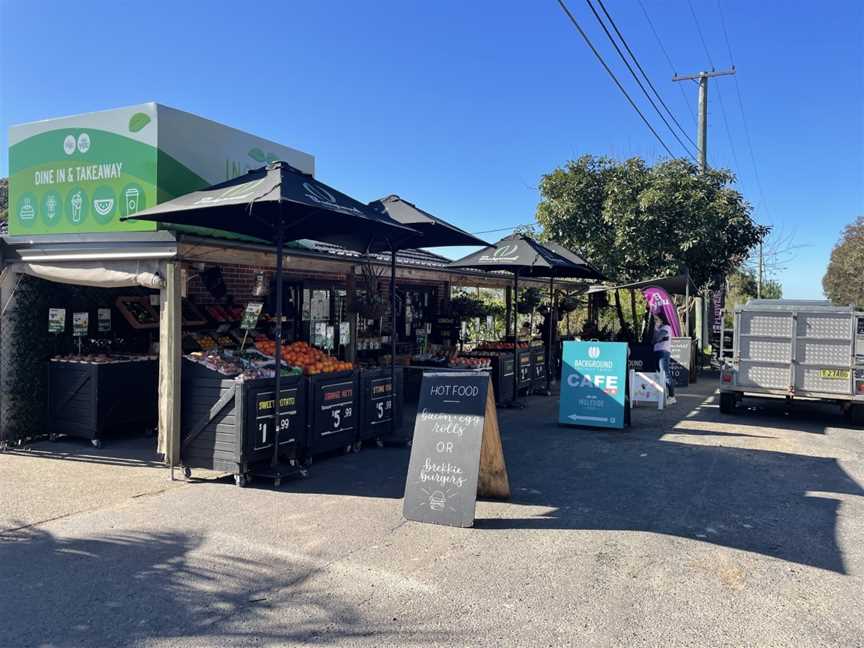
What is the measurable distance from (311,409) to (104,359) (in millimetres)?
2943

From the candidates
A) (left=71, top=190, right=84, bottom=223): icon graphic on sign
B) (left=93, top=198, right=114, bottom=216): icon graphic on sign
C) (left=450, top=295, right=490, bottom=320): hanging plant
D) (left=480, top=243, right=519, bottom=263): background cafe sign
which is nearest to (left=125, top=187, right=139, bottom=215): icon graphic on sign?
(left=93, top=198, right=114, bottom=216): icon graphic on sign

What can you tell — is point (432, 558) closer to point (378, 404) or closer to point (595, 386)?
point (378, 404)

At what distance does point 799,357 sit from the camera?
9891mm

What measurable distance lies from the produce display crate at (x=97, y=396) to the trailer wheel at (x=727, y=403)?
29.0 ft

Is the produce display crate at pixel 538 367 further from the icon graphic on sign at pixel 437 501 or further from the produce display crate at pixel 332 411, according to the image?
the icon graphic on sign at pixel 437 501

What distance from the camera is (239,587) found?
4.00 meters

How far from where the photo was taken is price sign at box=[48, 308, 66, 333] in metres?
7.88

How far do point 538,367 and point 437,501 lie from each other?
8.23 metres

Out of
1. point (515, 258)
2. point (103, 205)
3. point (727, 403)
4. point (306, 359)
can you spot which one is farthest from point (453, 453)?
point (727, 403)

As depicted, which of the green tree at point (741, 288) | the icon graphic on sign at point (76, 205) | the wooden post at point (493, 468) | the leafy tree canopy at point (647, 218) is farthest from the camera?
the green tree at point (741, 288)

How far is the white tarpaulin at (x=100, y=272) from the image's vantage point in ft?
21.8

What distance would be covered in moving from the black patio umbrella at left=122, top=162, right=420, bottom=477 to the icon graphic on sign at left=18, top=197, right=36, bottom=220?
8.68 feet

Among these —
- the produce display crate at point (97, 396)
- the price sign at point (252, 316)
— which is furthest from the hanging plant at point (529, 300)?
the price sign at point (252, 316)

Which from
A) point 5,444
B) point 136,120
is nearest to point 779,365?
point 136,120
